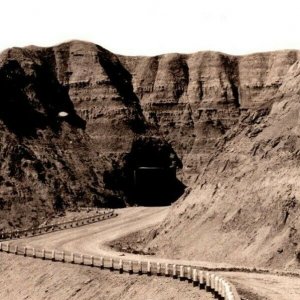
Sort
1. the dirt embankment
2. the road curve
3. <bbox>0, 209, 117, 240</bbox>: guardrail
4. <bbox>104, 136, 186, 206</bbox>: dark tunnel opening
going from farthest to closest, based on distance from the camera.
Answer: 1. <bbox>104, 136, 186, 206</bbox>: dark tunnel opening
2. <bbox>0, 209, 117, 240</bbox>: guardrail
3. the dirt embankment
4. the road curve

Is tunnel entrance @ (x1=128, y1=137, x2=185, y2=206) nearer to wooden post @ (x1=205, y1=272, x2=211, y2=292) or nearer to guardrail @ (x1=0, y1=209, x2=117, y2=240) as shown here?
guardrail @ (x1=0, y1=209, x2=117, y2=240)

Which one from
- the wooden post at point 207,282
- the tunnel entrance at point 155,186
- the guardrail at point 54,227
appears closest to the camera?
the wooden post at point 207,282

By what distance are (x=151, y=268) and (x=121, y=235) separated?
23.6m

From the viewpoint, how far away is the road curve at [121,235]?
118 ft

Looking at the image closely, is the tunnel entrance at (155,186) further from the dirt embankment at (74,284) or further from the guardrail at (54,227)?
the dirt embankment at (74,284)

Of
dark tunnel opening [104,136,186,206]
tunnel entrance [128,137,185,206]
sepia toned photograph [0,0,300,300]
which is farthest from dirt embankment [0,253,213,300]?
tunnel entrance [128,137,185,206]

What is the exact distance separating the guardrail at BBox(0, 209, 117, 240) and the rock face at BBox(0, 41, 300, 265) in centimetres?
1104

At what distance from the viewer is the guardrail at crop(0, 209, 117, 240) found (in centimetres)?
6575

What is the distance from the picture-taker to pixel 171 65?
144m

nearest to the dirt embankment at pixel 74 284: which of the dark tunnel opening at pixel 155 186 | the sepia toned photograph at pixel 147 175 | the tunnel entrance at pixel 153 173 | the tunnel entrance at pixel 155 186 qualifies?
the sepia toned photograph at pixel 147 175

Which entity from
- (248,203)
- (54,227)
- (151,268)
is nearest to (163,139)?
(54,227)

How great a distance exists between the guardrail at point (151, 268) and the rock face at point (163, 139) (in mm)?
9048

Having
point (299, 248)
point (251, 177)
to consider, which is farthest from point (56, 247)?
point (299, 248)

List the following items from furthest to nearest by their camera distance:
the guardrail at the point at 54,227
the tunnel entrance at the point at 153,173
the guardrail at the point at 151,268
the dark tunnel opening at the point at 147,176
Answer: the tunnel entrance at the point at 153,173 → the dark tunnel opening at the point at 147,176 → the guardrail at the point at 54,227 → the guardrail at the point at 151,268
